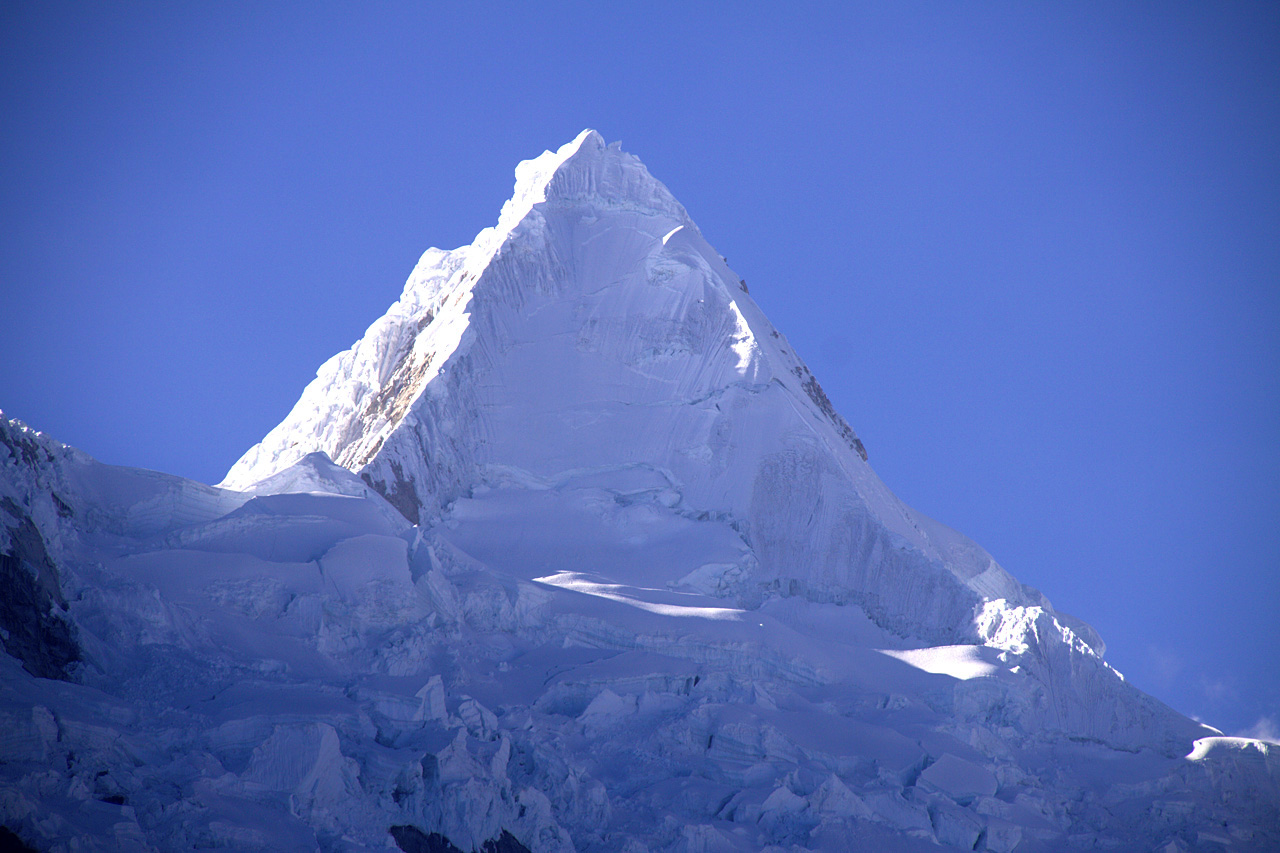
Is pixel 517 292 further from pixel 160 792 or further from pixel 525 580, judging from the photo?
pixel 160 792

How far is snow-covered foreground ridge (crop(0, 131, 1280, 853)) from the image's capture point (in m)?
23.7

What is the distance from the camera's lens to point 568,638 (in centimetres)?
3506

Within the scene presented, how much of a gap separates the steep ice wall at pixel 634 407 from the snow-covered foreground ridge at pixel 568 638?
0.56 ft

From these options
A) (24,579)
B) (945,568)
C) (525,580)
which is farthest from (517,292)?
(24,579)

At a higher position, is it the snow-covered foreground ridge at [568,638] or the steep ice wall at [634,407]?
the steep ice wall at [634,407]

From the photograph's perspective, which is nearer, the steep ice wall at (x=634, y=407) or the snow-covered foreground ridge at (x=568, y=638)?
the snow-covered foreground ridge at (x=568, y=638)

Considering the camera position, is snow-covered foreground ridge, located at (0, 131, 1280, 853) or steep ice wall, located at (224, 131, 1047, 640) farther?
steep ice wall, located at (224, 131, 1047, 640)

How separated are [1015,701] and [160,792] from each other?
1041 inches

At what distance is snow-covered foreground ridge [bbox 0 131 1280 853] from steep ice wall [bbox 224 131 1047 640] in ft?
0.56

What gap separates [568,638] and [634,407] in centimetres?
1694

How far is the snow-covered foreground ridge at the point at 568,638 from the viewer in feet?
77.7

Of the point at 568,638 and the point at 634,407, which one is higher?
the point at 634,407

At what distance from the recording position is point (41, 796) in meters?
19.7

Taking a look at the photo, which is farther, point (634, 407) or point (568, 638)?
point (634, 407)
